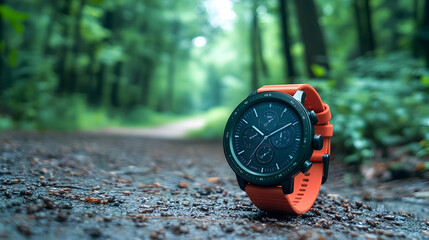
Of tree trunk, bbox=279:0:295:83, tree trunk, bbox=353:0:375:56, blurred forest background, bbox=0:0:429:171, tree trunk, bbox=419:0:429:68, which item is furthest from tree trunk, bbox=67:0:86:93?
tree trunk, bbox=419:0:429:68

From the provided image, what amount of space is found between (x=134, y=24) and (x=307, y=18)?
514 inches

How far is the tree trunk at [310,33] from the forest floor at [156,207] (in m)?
4.25

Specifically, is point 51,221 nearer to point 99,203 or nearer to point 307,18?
point 99,203

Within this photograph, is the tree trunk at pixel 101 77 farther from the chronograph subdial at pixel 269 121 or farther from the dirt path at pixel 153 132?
the chronograph subdial at pixel 269 121

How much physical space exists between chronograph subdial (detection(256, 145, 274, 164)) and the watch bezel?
14cm

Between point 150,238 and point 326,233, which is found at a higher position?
point 150,238

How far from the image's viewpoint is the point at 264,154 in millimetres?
2709

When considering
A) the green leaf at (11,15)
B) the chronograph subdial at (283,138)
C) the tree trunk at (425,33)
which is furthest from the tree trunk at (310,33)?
the green leaf at (11,15)

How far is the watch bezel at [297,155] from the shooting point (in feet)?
8.07

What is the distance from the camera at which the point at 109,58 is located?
49.3 feet

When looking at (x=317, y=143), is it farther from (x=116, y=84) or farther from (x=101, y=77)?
(x=116, y=84)

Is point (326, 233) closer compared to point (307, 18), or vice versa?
point (326, 233)

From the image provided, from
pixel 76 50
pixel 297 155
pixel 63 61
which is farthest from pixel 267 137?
pixel 63 61

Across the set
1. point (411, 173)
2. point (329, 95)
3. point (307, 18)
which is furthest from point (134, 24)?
point (411, 173)
